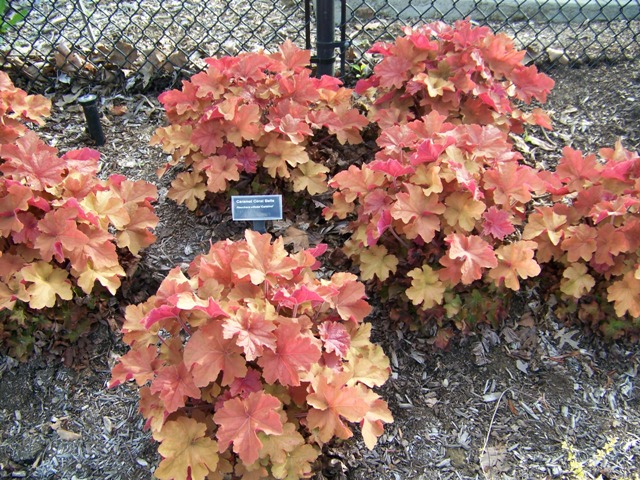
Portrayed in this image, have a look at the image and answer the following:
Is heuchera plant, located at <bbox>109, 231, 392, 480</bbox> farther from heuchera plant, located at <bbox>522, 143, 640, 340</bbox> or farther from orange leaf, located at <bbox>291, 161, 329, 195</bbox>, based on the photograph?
heuchera plant, located at <bbox>522, 143, 640, 340</bbox>

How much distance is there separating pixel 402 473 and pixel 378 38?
2.60 meters

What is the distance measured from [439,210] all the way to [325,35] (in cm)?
139

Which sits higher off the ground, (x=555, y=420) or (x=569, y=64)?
(x=569, y=64)

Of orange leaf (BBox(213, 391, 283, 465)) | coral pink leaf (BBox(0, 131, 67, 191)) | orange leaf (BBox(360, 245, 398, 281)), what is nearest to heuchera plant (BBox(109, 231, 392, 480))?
orange leaf (BBox(213, 391, 283, 465))

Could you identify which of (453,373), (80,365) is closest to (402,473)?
(453,373)

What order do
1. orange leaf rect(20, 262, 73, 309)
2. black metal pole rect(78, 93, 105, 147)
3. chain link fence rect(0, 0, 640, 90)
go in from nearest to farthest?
orange leaf rect(20, 262, 73, 309) → black metal pole rect(78, 93, 105, 147) → chain link fence rect(0, 0, 640, 90)

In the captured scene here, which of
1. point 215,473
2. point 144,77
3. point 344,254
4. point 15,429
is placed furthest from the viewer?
point 144,77

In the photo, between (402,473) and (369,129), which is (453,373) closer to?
(402,473)

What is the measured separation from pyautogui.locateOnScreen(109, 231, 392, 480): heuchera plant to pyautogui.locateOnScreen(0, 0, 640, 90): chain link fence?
171cm

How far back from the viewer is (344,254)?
8.12 feet

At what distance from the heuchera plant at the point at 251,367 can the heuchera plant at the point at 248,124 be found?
67cm

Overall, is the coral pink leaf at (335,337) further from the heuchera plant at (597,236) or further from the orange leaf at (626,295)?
the orange leaf at (626,295)

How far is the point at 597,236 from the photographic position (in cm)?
212

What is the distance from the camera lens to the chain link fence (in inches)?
133
